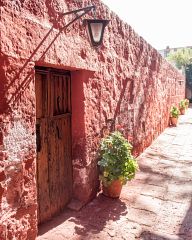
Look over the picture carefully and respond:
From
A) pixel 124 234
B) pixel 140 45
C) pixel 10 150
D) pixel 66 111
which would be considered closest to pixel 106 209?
pixel 124 234

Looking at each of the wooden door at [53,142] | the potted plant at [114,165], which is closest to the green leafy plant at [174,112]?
the potted plant at [114,165]

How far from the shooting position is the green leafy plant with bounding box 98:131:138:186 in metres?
4.21

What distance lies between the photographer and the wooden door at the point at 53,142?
341 centimetres

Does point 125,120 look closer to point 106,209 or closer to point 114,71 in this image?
point 114,71

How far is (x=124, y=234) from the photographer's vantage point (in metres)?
3.46

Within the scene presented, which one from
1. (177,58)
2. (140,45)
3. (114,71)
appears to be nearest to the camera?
(114,71)

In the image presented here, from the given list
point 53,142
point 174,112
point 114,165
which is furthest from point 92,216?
point 174,112

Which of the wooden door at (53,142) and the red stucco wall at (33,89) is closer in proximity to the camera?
the red stucco wall at (33,89)

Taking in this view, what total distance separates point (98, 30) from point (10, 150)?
1.87 meters

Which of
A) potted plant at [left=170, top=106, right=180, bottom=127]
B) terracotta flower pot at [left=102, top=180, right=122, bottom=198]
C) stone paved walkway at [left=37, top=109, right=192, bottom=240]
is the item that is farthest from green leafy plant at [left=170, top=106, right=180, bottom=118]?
terracotta flower pot at [left=102, top=180, right=122, bottom=198]

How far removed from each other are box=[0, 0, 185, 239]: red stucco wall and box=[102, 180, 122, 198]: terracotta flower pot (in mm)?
187

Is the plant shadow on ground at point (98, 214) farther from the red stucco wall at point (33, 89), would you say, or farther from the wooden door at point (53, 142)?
the wooden door at point (53, 142)

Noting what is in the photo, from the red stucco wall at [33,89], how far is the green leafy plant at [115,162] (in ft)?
0.53

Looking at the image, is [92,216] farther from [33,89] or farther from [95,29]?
[95,29]
